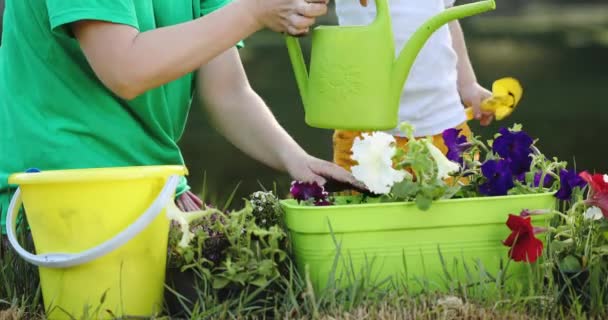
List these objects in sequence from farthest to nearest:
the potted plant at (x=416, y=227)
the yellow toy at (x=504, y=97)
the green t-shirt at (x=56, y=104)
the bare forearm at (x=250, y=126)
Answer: the yellow toy at (x=504, y=97) < the bare forearm at (x=250, y=126) < the green t-shirt at (x=56, y=104) < the potted plant at (x=416, y=227)

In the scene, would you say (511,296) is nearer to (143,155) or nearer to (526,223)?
(526,223)

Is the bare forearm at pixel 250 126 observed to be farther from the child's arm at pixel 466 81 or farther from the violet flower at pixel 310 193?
the child's arm at pixel 466 81

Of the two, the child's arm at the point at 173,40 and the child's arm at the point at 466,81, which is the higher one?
the child's arm at the point at 173,40

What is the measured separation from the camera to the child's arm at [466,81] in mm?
2648

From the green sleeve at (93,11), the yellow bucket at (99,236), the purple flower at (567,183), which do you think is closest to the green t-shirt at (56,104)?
the green sleeve at (93,11)

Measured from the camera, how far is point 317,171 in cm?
198

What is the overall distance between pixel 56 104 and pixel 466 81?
113 cm

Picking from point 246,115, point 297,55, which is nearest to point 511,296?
point 297,55

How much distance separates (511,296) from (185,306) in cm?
54

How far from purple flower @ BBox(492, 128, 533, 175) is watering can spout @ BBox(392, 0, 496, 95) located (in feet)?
0.68

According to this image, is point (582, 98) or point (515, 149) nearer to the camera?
point (515, 149)

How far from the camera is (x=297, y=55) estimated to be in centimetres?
191

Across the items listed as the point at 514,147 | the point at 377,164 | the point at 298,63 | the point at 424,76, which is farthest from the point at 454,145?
the point at 424,76

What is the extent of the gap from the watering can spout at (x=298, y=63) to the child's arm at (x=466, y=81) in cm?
77
